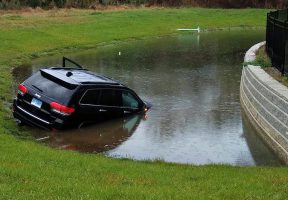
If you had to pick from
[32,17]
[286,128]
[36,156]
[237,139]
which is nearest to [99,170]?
[36,156]

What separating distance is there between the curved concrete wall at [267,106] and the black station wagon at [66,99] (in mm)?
3485

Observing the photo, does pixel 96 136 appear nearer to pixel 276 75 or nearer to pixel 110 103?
pixel 110 103

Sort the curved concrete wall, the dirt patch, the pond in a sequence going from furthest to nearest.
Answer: the dirt patch → the pond → the curved concrete wall

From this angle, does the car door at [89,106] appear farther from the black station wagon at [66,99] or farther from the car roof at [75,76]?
the car roof at [75,76]

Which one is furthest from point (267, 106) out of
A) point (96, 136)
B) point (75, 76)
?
point (75, 76)

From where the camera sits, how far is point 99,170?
8.59m

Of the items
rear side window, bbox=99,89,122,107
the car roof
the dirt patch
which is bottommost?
rear side window, bbox=99,89,122,107

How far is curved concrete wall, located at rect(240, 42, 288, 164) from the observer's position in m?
11.8

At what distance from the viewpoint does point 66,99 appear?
12.4m

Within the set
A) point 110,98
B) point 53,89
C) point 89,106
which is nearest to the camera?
point 53,89

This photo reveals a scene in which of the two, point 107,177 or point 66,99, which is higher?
point 66,99

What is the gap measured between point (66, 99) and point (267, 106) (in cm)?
473

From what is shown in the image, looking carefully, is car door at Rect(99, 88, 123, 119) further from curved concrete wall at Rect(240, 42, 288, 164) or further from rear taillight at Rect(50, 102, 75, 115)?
curved concrete wall at Rect(240, 42, 288, 164)

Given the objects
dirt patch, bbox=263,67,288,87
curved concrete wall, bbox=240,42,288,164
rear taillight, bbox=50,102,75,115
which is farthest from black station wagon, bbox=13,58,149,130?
dirt patch, bbox=263,67,288,87
